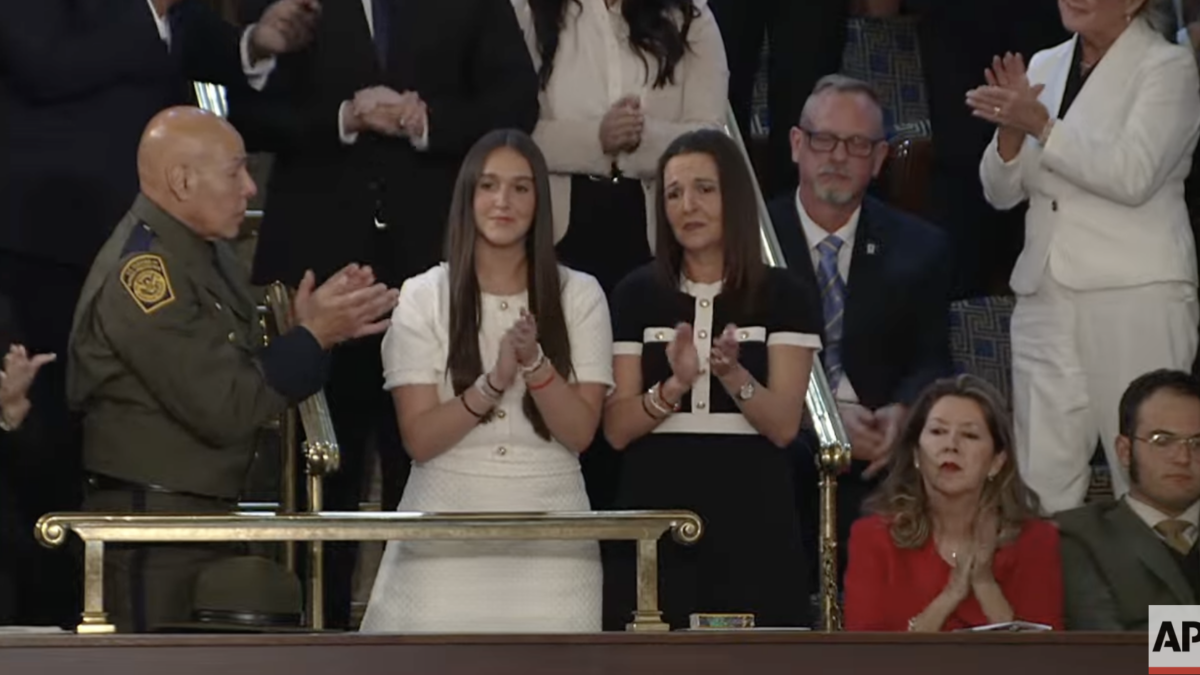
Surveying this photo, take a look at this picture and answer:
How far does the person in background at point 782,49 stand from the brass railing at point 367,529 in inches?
109

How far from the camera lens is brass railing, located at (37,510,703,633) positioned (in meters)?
5.76

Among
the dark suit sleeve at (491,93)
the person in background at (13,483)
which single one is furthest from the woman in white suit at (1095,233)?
the person in background at (13,483)

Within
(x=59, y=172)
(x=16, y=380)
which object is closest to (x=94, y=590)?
(x=16, y=380)

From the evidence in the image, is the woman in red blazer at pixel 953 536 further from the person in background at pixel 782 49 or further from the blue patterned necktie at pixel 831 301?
the person in background at pixel 782 49

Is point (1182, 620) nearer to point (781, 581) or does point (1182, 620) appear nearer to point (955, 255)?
point (781, 581)

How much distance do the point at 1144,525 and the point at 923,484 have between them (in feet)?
1.92

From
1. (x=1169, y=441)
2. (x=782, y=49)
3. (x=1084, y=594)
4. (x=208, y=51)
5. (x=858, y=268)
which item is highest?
(x=782, y=49)

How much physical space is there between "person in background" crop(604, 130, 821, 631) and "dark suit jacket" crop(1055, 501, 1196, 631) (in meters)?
0.63

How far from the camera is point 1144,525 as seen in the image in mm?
7074

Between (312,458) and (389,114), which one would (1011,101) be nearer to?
(389,114)

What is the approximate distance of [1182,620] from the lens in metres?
5.97

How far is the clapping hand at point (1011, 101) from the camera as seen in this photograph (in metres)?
7.66

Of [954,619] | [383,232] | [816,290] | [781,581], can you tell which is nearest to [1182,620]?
[954,619]

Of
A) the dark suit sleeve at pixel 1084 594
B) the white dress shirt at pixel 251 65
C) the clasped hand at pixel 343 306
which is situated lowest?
the dark suit sleeve at pixel 1084 594
